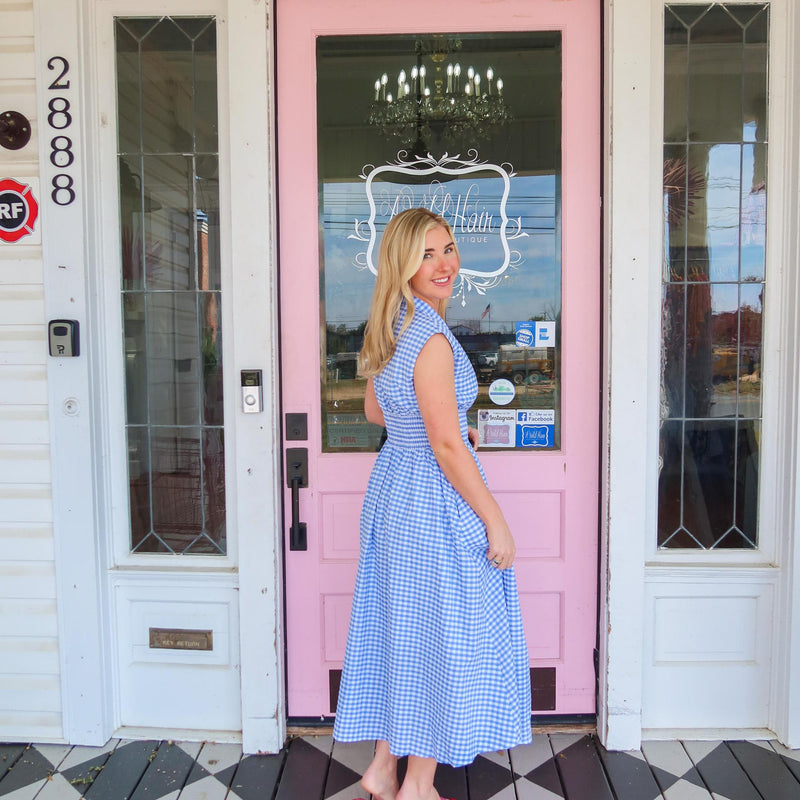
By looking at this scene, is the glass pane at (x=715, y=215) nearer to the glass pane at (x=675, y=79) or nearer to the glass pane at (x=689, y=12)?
the glass pane at (x=675, y=79)

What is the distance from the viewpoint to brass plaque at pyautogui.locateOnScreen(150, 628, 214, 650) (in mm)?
2383

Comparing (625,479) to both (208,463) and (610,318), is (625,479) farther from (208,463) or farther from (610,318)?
(208,463)

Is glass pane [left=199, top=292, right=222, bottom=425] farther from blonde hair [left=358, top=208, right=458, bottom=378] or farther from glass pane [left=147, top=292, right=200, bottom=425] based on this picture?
blonde hair [left=358, top=208, right=458, bottom=378]

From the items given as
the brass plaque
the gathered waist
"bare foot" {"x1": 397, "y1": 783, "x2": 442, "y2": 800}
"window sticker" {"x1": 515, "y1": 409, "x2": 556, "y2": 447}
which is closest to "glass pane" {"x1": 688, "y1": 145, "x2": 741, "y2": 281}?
"window sticker" {"x1": 515, "y1": 409, "x2": 556, "y2": 447}

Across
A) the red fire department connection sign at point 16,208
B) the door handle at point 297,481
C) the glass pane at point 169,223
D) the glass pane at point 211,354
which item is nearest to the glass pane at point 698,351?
the door handle at point 297,481

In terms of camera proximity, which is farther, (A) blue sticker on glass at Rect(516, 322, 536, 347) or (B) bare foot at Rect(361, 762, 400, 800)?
(A) blue sticker on glass at Rect(516, 322, 536, 347)

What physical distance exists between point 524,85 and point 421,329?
3.53 feet

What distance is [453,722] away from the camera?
5.83 ft

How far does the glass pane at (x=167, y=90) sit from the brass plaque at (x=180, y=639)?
1668mm

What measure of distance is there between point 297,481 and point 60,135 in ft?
4.54

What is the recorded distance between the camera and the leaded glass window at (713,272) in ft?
7.43

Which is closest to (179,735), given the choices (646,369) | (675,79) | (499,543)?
(499,543)

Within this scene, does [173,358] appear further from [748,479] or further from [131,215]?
[748,479]

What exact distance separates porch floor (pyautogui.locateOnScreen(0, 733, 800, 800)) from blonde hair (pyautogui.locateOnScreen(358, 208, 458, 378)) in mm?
1350
